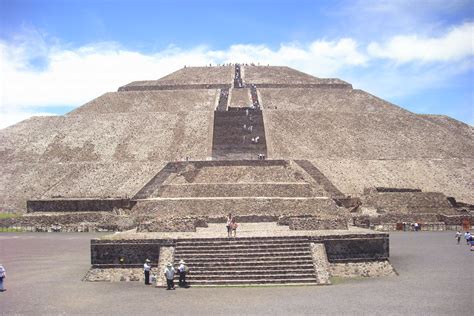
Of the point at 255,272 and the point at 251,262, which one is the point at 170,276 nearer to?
the point at 255,272

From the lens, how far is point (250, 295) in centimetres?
1589

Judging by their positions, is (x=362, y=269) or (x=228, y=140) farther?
(x=228, y=140)

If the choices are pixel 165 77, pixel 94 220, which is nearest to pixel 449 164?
pixel 94 220

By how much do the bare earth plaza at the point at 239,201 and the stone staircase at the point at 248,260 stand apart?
0.05 metres

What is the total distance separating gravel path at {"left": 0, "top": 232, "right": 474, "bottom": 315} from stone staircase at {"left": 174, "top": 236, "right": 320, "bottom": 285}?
746mm

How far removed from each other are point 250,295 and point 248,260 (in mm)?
2707

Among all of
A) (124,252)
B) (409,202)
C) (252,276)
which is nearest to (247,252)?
(252,276)

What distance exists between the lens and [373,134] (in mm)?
53781

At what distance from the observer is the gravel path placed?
1406 cm

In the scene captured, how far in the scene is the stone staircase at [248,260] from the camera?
1766 centimetres

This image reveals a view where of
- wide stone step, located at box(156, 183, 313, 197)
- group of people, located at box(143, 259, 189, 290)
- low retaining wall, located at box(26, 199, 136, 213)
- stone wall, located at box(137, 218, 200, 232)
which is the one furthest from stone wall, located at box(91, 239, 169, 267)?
low retaining wall, located at box(26, 199, 136, 213)

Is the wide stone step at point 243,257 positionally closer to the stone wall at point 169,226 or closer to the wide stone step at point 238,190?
the stone wall at point 169,226

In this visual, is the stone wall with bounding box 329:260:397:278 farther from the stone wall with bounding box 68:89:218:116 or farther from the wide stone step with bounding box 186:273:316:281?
the stone wall with bounding box 68:89:218:116

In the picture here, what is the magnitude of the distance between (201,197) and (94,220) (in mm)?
5789
